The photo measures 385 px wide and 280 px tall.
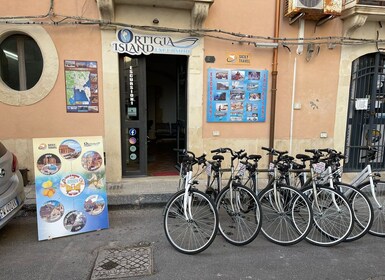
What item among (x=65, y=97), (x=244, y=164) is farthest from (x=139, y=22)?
(x=244, y=164)

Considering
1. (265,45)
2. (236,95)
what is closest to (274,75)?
(265,45)

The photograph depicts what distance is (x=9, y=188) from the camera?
336 centimetres

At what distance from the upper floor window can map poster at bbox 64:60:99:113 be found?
0.61 meters

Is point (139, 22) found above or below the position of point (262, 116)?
above

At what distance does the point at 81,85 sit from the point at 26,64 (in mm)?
1120

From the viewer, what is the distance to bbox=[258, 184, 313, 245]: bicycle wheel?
10.9 ft

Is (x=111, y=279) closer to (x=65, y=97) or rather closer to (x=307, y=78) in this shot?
(x=65, y=97)

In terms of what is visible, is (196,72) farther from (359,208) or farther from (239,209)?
(359,208)

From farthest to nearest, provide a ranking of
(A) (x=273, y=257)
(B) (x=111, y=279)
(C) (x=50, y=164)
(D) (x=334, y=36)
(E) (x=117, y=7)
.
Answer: (D) (x=334, y=36)
(E) (x=117, y=7)
(C) (x=50, y=164)
(A) (x=273, y=257)
(B) (x=111, y=279)

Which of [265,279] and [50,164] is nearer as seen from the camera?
[265,279]

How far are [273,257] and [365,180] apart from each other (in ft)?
5.95

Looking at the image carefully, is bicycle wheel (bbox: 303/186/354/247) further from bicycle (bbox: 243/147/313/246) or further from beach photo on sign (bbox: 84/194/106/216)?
beach photo on sign (bbox: 84/194/106/216)

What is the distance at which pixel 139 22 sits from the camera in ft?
17.0

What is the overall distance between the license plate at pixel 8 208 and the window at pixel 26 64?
92.8 inches
